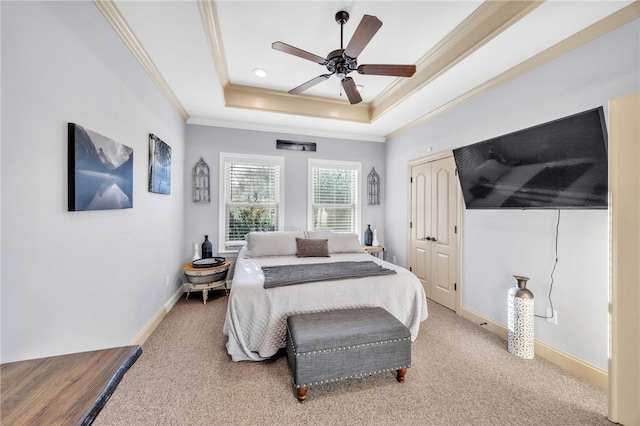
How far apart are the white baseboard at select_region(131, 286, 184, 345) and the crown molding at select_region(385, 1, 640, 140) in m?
4.40

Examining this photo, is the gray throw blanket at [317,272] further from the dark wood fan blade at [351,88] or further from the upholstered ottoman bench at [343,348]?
the dark wood fan blade at [351,88]

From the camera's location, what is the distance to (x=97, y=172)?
5.70 ft

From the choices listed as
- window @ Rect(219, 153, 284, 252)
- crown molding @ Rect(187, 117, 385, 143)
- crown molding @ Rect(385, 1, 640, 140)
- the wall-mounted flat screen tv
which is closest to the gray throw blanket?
the wall-mounted flat screen tv

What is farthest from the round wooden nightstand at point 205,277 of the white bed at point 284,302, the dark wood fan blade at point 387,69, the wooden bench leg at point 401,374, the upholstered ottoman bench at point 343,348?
the dark wood fan blade at point 387,69

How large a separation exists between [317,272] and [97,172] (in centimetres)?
194

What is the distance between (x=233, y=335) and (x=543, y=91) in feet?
11.6

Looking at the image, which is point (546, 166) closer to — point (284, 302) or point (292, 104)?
point (284, 302)

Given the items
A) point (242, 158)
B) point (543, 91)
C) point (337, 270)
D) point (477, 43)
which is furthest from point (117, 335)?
point (543, 91)

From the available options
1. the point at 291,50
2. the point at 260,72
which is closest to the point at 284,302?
the point at 291,50

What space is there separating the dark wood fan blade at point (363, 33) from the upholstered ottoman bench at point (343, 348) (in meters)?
2.15

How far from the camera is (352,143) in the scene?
192 inches

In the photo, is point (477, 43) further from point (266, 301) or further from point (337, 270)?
point (266, 301)

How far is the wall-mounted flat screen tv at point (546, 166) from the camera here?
1.77 metres

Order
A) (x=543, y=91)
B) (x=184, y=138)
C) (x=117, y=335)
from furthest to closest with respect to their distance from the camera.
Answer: (x=184, y=138), (x=543, y=91), (x=117, y=335)
